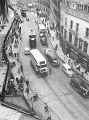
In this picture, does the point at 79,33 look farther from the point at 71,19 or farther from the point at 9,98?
the point at 9,98

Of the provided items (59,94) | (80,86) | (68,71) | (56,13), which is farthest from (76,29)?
(56,13)

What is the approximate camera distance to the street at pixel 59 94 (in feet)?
90.4

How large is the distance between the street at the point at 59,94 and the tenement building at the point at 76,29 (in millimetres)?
6019

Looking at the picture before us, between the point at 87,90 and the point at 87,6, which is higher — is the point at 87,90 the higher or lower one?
the lower one

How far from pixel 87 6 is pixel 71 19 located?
7.18m

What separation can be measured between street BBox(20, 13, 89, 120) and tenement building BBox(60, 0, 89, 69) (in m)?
6.02

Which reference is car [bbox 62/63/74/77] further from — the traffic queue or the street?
the street

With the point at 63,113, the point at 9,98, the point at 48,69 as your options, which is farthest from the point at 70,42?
the point at 9,98

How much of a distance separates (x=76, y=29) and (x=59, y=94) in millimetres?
16723

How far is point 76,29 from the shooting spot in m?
41.6

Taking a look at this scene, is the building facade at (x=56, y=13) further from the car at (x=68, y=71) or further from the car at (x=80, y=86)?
the car at (x=80, y=86)

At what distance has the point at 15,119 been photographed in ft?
52.8

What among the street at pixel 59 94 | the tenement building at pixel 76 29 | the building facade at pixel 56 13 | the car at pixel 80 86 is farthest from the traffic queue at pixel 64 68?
the building facade at pixel 56 13

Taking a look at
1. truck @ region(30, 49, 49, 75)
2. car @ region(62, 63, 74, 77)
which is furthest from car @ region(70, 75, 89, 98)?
truck @ region(30, 49, 49, 75)
